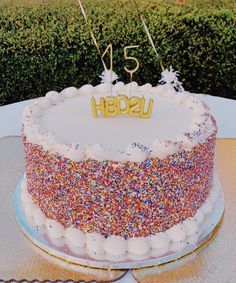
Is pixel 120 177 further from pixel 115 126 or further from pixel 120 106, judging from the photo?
pixel 120 106

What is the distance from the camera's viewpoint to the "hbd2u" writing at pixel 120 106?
106 inches

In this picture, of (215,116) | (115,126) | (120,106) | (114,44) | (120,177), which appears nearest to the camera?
(120,177)

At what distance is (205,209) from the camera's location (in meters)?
2.70

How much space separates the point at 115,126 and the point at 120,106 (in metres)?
0.17

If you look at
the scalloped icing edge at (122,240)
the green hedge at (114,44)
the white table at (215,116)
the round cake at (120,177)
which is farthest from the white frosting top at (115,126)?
the green hedge at (114,44)

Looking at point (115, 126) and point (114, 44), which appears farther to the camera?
point (114, 44)

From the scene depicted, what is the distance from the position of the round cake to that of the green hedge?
8.68 ft

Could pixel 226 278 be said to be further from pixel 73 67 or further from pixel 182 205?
pixel 73 67

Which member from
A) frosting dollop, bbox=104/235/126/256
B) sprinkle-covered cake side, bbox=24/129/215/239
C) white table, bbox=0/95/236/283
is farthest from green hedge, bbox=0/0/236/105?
frosting dollop, bbox=104/235/126/256

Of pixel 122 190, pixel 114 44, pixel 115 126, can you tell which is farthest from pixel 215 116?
pixel 114 44

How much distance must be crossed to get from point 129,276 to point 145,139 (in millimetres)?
578

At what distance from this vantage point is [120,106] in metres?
2.74

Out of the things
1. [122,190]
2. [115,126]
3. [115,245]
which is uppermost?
[115,126]

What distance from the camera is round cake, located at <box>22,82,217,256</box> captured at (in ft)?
7.82
